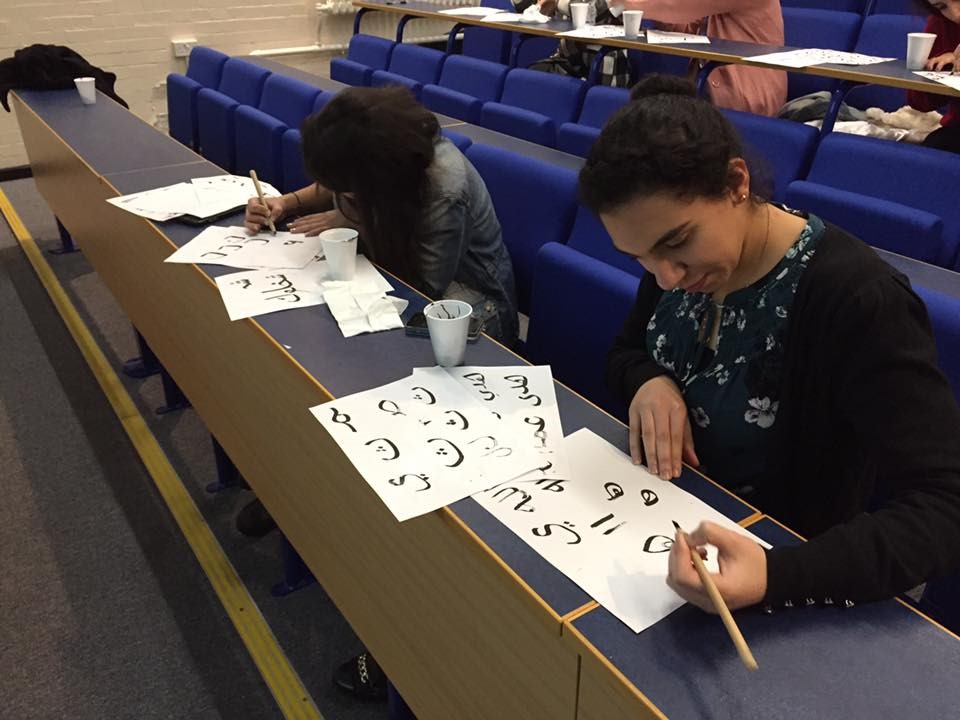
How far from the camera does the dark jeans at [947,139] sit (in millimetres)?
2426

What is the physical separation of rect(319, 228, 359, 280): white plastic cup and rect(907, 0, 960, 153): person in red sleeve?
1.99 metres

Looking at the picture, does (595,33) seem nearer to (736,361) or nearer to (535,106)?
(535,106)

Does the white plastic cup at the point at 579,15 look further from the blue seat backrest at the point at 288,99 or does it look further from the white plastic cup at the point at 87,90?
the white plastic cup at the point at 87,90

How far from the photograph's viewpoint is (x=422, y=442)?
1049mm

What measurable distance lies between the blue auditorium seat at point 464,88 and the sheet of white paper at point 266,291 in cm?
206

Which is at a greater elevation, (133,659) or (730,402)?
(730,402)


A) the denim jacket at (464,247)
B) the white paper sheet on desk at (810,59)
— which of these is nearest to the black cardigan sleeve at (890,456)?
the denim jacket at (464,247)

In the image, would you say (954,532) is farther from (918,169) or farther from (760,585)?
(918,169)

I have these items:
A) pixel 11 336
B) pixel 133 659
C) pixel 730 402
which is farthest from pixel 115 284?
pixel 730 402

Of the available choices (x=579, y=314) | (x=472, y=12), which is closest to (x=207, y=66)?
(x=472, y=12)

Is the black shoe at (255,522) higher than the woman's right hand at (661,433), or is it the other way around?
the woman's right hand at (661,433)

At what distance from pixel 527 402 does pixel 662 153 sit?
432 mm

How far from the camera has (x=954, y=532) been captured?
77 centimetres

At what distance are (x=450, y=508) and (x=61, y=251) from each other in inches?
136
